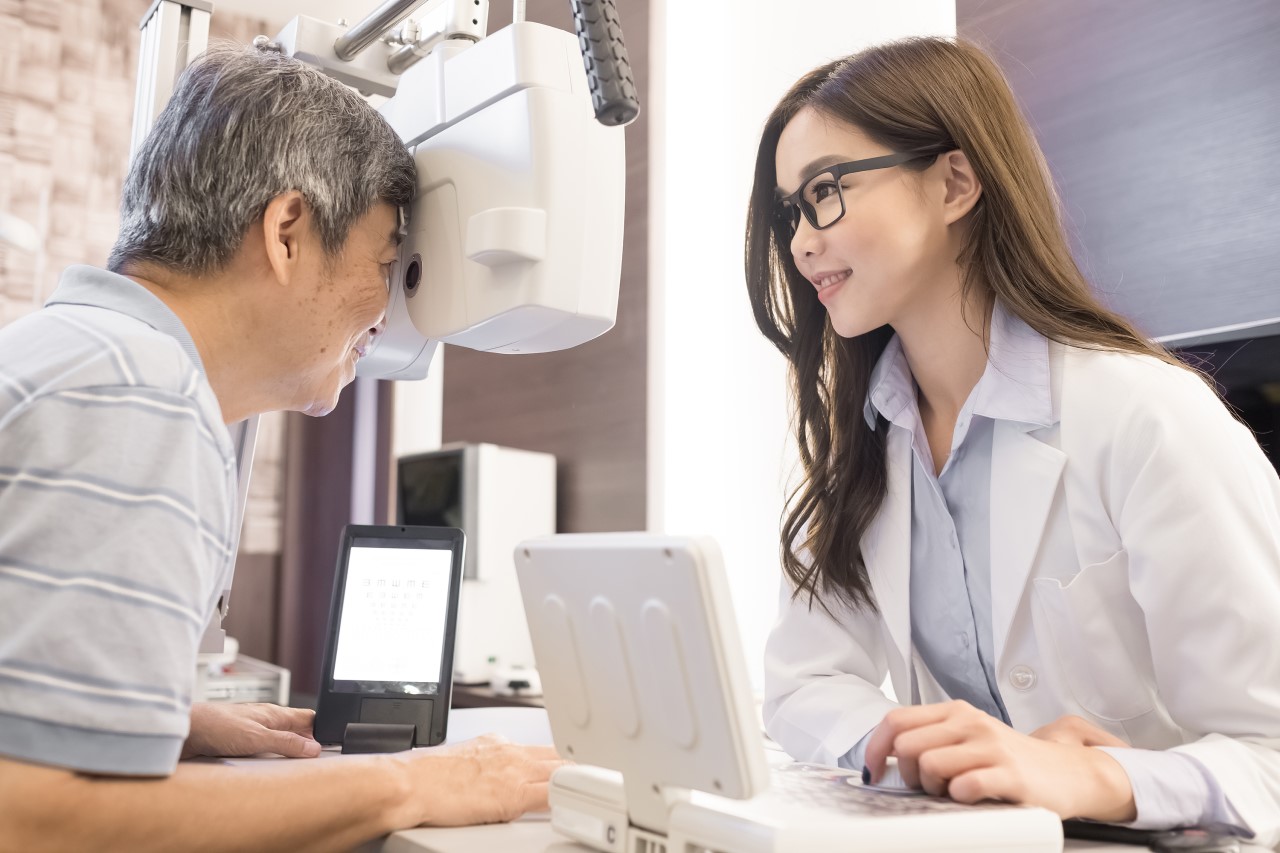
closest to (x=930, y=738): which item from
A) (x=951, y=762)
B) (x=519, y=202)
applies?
(x=951, y=762)

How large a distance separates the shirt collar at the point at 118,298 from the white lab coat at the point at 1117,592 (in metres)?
0.72

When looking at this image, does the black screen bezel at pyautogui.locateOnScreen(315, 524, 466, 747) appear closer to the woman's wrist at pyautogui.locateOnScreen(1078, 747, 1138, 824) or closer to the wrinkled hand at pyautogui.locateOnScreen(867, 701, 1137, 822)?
the wrinkled hand at pyautogui.locateOnScreen(867, 701, 1137, 822)

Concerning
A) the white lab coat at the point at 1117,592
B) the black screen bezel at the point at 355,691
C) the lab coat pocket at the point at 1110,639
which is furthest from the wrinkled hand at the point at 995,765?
the black screen bezel at the point at 355,691

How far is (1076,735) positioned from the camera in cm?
83

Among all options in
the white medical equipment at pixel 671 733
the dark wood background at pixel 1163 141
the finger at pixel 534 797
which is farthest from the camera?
the dark wood background at pixel 1163 141

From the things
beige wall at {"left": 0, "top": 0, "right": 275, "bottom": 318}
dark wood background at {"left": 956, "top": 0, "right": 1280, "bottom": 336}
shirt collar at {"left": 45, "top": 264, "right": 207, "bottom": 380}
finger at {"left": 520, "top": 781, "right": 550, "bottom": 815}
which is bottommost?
finger at {"left": 520, "top": 781, "right": 550, "bottom": 815}

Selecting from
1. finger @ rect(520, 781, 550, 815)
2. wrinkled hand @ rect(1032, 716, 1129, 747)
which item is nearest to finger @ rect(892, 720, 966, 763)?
wrinkled hand @ rect(1032, 716, 1129, 747)

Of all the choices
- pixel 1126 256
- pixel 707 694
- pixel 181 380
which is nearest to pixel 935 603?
pixel 707 694

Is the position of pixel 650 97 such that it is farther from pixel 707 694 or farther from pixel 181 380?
pixel 707 694

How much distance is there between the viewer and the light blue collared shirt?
1.07 metres

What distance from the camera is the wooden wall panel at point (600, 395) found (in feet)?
9.46

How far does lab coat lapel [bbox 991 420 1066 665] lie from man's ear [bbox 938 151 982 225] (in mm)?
275

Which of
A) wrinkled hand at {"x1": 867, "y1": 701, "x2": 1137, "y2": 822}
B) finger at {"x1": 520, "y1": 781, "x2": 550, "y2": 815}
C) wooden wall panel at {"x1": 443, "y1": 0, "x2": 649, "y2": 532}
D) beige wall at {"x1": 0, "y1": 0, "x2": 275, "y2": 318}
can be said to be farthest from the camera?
beige wall at {"x1": 0, "y1": 0, "x2": 275, "y2": 318}

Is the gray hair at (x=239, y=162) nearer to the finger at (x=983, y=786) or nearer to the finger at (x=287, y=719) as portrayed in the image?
the finger at (x=287, y=719)
